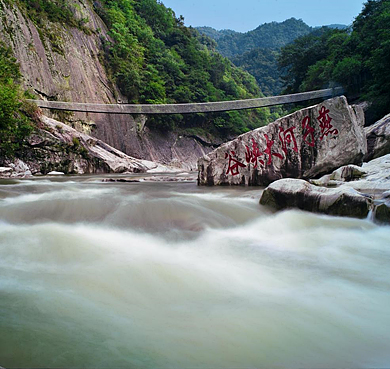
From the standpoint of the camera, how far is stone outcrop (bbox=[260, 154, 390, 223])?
4164 mm

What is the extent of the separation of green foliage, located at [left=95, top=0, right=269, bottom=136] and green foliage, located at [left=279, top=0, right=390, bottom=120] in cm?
779

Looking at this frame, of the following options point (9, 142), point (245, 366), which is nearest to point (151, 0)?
point (9, 142)

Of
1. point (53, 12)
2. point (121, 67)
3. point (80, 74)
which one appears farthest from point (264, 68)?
point (80, 74)

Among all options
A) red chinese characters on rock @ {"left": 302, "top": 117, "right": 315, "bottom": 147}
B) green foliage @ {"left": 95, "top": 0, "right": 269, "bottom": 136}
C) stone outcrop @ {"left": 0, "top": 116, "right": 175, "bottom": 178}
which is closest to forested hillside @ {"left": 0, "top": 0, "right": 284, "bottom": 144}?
green foliage @ {"left": 95, "top": 0, "right": 269, "bottom": 136}

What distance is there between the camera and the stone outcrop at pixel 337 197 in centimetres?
416

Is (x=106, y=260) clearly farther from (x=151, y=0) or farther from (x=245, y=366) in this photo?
(x=151, y=0)

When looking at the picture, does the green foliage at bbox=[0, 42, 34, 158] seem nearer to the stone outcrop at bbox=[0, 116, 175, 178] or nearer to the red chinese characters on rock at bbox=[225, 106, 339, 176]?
the stone outcrop at bbox=[0, 116, 175, 178]

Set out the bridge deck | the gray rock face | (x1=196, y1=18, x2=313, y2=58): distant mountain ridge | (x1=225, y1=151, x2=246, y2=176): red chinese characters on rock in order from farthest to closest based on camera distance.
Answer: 1. (x1=196, y1=18, x2=313, y2=58): distant mountain ridge
2. the bridge deck
3. the gray rock face
4. (x1=225, y1=151, x2=246, y2=176): red chinese characters on rock

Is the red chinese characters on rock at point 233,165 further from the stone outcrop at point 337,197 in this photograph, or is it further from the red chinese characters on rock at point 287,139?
the stone outcrop at point 337,197

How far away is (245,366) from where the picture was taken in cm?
152

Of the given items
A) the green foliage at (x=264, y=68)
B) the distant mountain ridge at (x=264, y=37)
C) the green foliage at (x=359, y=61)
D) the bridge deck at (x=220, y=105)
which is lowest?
the bridge deck at (x=220, y=105)

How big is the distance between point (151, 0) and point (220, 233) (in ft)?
117

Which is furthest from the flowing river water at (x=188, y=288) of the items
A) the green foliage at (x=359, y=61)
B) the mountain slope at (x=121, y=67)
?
the mountain slope at (x=121, y=67)

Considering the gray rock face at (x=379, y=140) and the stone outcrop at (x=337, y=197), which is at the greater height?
the gray rock face at (x=379, y=140)
